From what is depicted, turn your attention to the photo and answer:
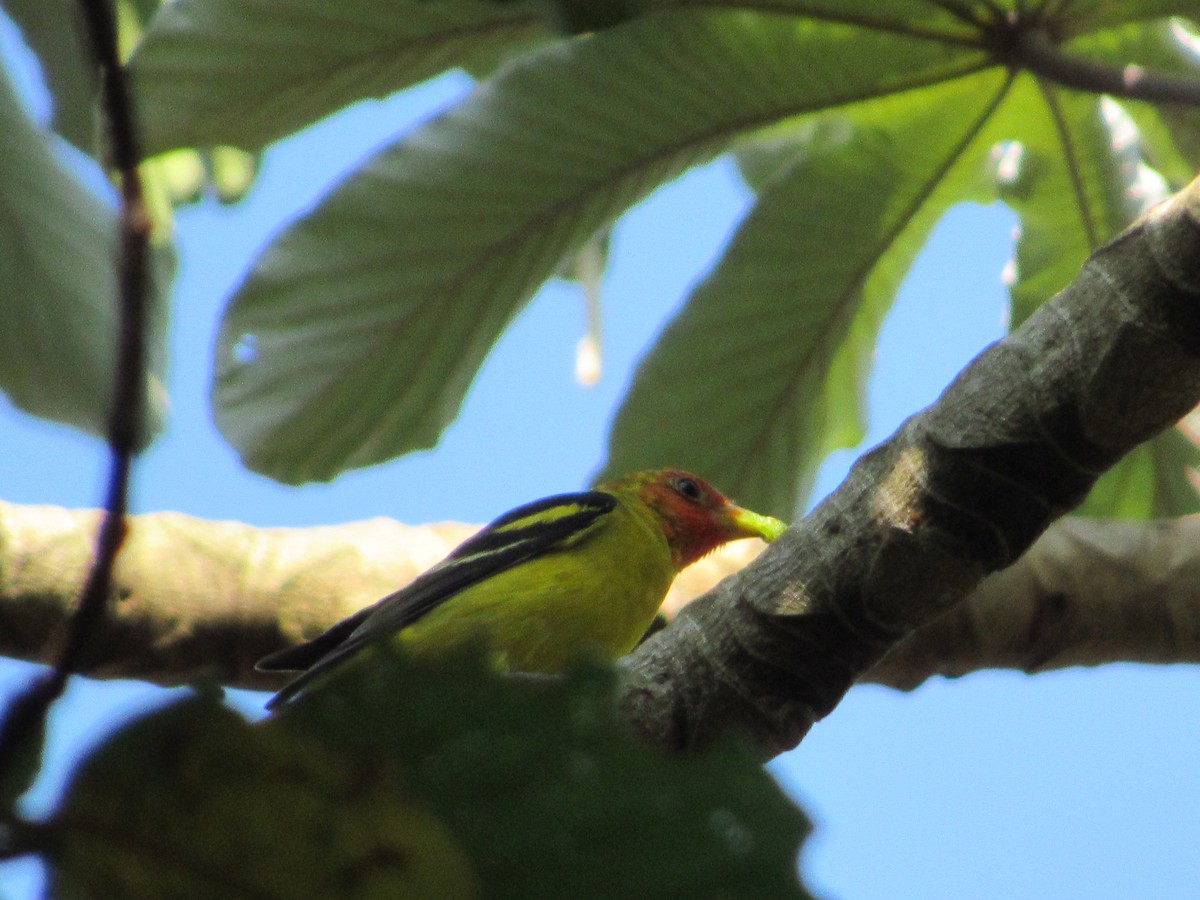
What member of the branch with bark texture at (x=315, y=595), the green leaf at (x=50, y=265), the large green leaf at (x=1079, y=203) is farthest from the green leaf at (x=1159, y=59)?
the green leaf at (x=50, y=265)

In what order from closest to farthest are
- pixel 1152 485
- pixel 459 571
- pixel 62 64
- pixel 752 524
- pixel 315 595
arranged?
pixel 62 64 < pixel 315 595 < pixel 459 571 < pixel 1152 485 < pixel 752 524

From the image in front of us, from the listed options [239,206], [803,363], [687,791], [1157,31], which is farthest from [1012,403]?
[239,206]

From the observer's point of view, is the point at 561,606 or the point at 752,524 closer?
the point at 561,606

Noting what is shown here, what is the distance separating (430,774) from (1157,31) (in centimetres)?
380

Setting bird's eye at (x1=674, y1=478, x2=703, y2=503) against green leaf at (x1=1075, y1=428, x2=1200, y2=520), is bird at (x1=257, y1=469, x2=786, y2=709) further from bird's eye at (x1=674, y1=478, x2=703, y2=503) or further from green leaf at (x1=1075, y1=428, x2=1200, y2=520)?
green leaf at (x1=1075, y1=428, x2=1200, y2=520)

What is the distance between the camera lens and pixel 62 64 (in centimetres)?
377

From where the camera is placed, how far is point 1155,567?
3.93 m

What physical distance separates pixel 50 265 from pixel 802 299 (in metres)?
2.15

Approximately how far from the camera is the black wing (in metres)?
3.61

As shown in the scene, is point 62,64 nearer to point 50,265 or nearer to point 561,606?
point 50,265

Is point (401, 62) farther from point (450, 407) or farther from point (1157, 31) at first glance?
point (1157, 31)

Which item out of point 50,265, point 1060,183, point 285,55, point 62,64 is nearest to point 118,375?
point 50,265

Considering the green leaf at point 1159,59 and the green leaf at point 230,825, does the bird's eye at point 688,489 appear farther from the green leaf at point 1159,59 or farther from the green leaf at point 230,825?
the green leaf at point 230,825

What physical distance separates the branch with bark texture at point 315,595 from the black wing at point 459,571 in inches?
4.2
